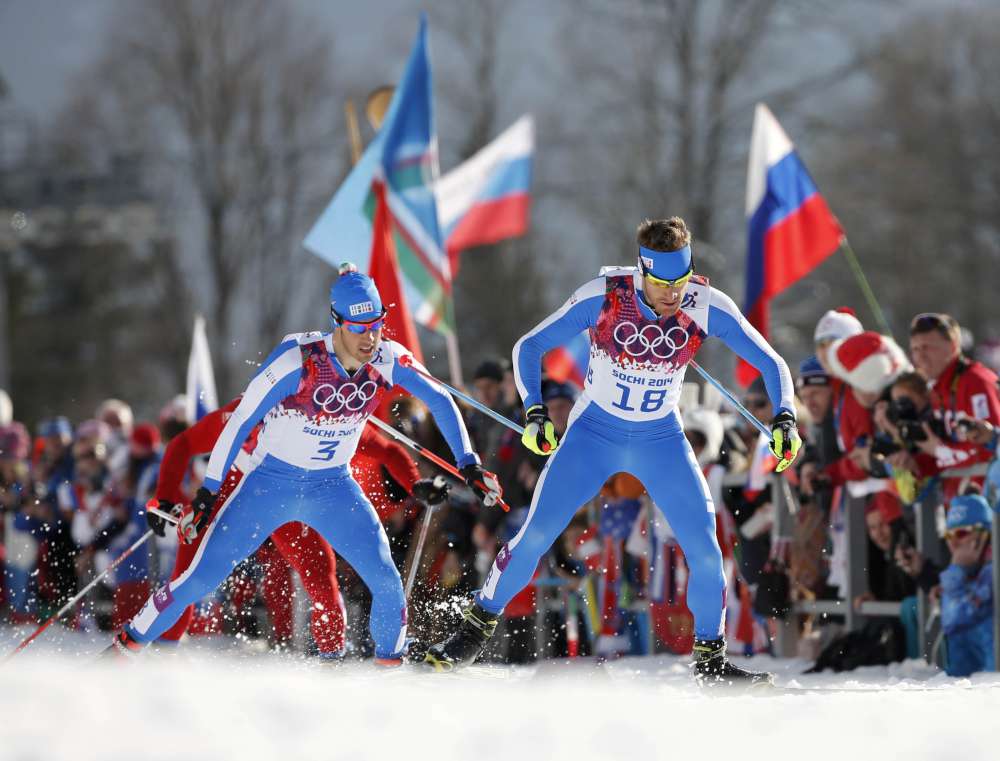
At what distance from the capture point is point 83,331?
44.9m

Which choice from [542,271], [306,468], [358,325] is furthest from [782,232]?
[542,271]

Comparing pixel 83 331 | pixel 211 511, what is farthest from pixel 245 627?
pixel 83 331

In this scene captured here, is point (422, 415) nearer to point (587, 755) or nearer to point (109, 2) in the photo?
point (587, 755)

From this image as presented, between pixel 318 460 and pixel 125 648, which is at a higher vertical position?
pixel 318 460

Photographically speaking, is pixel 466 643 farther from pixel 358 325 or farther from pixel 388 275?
pixel 388 275

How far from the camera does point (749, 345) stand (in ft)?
23.9

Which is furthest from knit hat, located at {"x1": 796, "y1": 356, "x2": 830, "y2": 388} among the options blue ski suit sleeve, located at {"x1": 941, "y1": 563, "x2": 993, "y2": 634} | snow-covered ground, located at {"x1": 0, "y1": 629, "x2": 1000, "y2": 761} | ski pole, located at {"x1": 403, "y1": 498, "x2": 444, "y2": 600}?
snow-covered ground, located at {"x1": 0, "y1": 629, "x2": 1000, "y2": 761}

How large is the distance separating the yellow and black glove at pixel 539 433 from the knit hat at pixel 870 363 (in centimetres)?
258

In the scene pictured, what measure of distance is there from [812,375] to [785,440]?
106 inches

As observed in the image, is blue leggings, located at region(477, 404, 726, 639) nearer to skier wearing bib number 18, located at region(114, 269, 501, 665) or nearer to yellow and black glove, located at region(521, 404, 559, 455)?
yellow and black glove, located at region(521, 404, 559, 455)

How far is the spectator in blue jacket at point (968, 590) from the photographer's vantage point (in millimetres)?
7945

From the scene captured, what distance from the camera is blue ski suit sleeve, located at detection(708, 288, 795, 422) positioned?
23.6ft

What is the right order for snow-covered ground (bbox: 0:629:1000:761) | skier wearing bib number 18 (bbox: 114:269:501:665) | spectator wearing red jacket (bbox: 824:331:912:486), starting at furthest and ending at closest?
spectator wearing red jacket (bbox: 824:331:912:486)
skier wearing bib number 18 (bbox: 114:269:501:665)
snow-covered ground (bbox: 0:629:1000:761)

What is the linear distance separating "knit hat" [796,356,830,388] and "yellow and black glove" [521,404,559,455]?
114 inches
